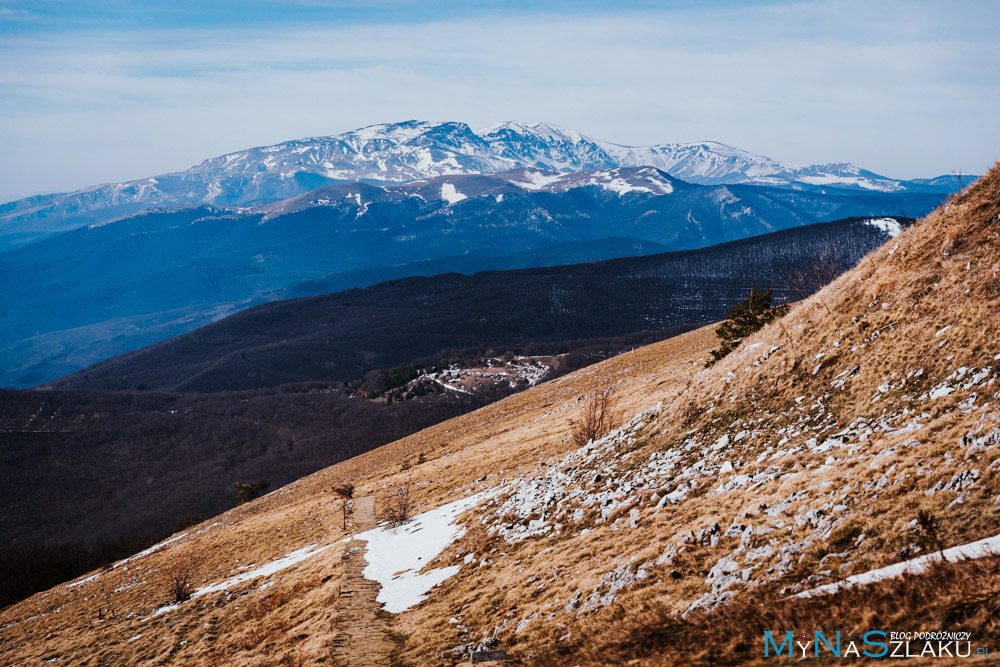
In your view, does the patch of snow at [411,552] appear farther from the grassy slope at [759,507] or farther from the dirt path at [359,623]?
the grassy slope at [759,507]

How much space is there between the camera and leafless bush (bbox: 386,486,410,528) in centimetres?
3177

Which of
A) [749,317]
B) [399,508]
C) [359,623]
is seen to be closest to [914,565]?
[359,623]

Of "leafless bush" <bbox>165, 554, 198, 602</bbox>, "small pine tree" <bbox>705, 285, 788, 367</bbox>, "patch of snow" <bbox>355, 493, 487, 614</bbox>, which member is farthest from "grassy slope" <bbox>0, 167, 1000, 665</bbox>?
"small pine tree" <bbox>705, 285, 788, 367</bbox>

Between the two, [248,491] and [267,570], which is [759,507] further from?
[248,491]

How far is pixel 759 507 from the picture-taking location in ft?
46.3

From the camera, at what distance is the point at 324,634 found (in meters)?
18.1

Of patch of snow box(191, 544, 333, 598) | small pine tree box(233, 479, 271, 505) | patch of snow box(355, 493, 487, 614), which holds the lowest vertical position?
small pine tree box(233, 479, 271, 505)

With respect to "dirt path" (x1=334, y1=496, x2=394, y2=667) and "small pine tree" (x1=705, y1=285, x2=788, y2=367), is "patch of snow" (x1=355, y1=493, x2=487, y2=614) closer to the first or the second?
"dirt path" (x1=334, y1=496, x2=394, y2=667)

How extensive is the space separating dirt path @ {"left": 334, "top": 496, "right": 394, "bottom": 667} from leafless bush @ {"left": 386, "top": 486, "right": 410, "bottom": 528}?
501 centimetres

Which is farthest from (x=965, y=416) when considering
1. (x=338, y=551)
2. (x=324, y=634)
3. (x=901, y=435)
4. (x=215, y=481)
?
(x=215, y=481)

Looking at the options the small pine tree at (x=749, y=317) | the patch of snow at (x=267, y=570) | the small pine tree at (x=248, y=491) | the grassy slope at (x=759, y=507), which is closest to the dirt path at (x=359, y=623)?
the grassy slope at (x=759, y=507)

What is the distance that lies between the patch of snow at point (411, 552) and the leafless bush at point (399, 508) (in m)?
0.91

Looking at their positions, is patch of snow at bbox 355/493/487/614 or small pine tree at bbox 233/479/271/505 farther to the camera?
small pine tree at bbox 233/479/271/505

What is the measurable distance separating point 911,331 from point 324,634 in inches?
780
